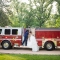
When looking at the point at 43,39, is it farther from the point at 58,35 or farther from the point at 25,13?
the point at 25,13

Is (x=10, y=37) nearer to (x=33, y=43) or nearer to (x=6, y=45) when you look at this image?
(x=6, y=45)

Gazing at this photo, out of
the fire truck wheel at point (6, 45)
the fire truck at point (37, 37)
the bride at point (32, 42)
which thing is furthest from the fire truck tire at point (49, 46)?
the fire truck wheel at point (6, 45)

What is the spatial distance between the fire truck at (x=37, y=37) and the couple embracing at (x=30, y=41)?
0.32 m

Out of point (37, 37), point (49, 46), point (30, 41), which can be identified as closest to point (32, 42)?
point (30, 41)

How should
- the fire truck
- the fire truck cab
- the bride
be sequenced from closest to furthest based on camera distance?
the bride, the fire truck, the fire truck cab

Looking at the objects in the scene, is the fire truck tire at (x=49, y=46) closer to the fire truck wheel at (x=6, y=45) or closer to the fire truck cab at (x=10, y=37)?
the fire truck cab at (x=10, y=37)

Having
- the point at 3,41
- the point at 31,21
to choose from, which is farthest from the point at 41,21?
the point at 3,41

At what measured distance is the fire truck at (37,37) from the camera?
19.8m

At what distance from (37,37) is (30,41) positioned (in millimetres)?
765

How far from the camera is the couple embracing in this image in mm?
19709

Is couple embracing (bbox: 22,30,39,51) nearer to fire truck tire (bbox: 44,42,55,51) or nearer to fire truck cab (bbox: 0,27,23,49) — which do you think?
fire truck cab (bbox: 0,27,23,49)

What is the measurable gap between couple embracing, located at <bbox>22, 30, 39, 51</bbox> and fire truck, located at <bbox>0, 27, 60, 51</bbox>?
1.03ft

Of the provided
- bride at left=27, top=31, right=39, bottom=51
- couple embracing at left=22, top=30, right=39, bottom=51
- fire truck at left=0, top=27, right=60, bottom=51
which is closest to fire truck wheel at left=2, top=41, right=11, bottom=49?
fire truck at left=0, top=27, right=60, bottom=51

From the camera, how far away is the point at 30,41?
20.2 m
